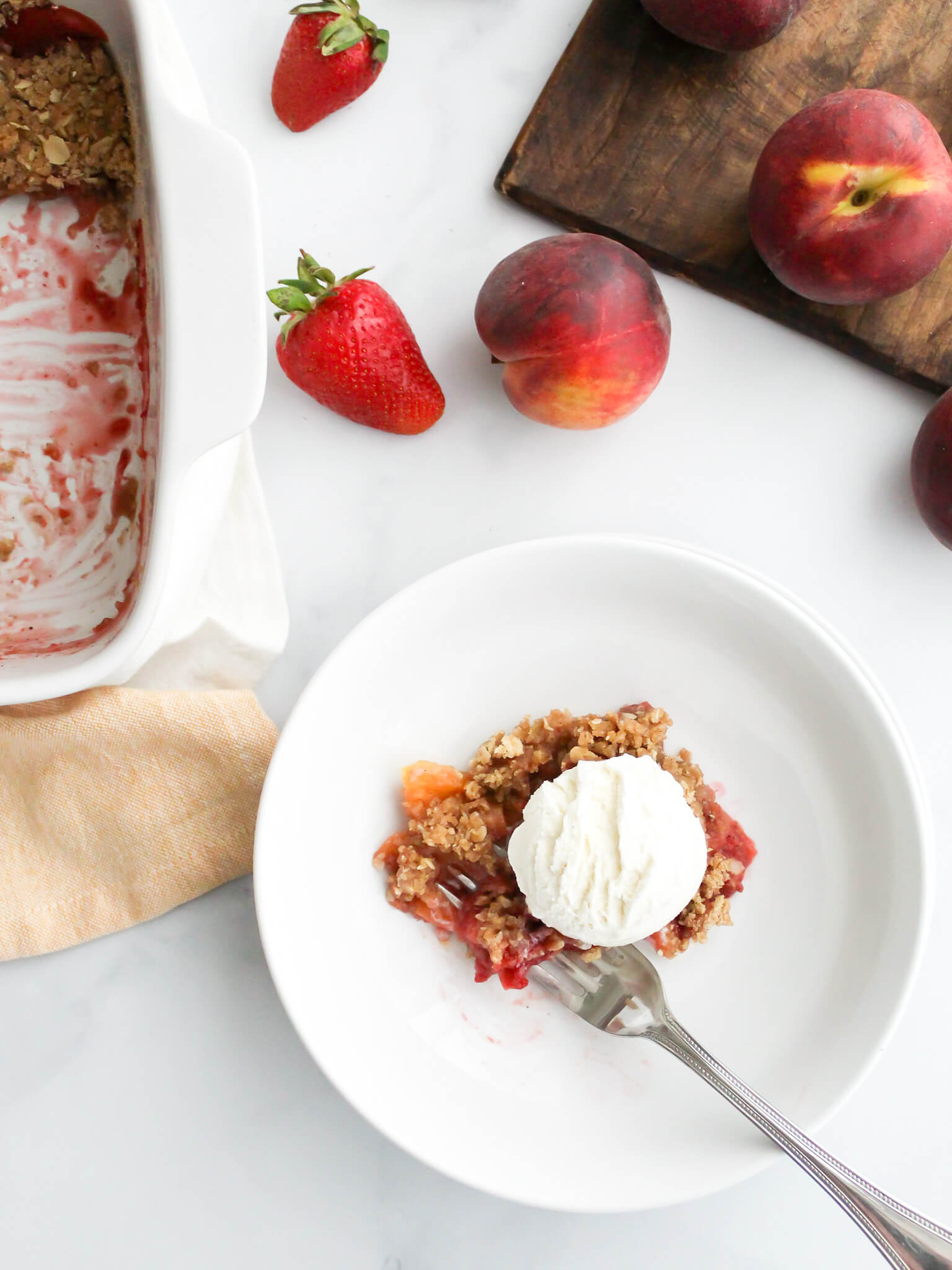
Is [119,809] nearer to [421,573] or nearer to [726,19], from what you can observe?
[421,573]

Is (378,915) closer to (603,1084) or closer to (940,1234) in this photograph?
(603,1084)

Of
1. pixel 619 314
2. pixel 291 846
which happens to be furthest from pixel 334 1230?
pixel 619 314

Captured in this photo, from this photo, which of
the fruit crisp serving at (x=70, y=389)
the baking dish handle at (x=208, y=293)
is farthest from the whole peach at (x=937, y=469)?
the fruit crisp serving at (x=70, y=389)

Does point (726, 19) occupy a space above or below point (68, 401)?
above

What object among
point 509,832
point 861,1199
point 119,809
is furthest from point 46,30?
point 861,1199

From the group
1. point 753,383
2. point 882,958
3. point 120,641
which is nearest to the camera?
point 120,641

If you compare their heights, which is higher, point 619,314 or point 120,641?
point 619,314

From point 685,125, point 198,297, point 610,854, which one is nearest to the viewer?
point 198,297
